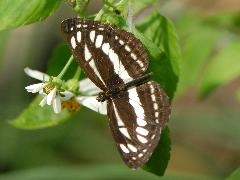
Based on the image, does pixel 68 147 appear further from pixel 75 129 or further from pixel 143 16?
pixel 143 16

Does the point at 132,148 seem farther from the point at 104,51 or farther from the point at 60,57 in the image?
the point at 60,57

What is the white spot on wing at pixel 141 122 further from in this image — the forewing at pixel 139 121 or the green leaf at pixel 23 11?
the green leaf at pixel 23 11

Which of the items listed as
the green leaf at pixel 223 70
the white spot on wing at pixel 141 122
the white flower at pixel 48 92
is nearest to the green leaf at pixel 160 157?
the white spot on wing at pixel 141 122

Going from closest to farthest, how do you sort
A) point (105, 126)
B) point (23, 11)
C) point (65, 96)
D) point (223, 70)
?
point (23, 11), point (65, 96), point (223, 70), point (105, 126)

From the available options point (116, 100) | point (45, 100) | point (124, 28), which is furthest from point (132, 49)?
point (45, 100)

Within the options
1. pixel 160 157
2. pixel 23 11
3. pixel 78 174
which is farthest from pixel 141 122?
pixel 78 174

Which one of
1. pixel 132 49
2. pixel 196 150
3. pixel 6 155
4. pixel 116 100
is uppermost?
pixel 132 49
